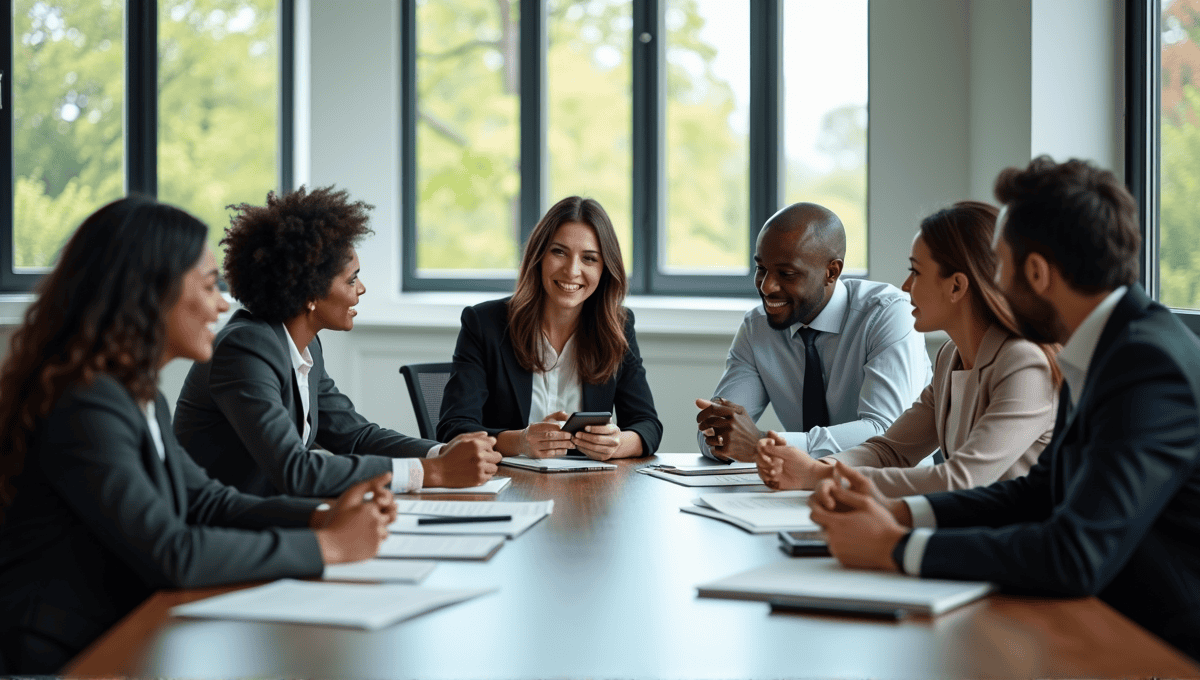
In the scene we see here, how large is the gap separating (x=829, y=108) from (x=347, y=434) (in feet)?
9.80

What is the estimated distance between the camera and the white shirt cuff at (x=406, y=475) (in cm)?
220

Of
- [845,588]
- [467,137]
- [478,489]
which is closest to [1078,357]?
[845,588]

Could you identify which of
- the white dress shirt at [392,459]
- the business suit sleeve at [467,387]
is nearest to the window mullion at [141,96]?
the business suit sleeve at [467,387]

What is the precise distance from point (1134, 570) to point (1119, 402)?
0.26 m

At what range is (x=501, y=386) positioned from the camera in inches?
123

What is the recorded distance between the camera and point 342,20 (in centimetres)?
488

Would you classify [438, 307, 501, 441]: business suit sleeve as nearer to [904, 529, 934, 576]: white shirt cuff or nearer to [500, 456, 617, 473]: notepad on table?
[500, 456, 617, 473]: notepad on table

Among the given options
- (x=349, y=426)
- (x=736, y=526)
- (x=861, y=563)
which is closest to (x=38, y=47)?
(x=349, y=426)

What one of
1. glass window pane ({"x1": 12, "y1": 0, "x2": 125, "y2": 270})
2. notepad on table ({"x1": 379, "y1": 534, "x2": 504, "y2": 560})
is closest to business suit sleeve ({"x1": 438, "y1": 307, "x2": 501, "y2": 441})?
notepad on table ({"x1": 379, "y1": 534, "x2": 504, "y2": 560})

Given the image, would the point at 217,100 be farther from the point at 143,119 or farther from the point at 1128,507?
the point at 1128,507

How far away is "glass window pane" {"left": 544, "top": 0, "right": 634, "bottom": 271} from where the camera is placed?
5.01 m

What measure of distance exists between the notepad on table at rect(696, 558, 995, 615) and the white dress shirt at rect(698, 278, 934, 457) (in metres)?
1.43

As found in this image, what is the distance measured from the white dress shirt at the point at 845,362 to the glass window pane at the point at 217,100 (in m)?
2.92

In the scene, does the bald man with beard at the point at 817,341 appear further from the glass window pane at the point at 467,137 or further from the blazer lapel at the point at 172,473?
the glass window pane at the point at 467,137
